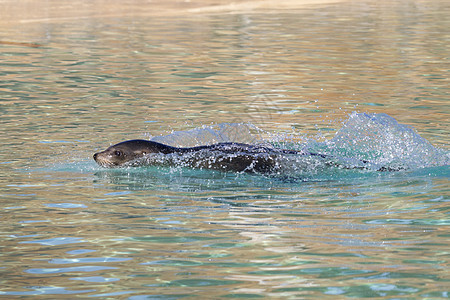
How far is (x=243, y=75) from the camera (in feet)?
54.2

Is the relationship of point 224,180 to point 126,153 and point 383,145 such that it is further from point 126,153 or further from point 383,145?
point 383,145

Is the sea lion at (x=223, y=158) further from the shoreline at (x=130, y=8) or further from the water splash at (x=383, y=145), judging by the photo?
the shoreline at (x=130, y=8)

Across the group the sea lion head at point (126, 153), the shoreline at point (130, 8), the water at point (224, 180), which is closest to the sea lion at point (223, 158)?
the sea lion head at point (126, 153)

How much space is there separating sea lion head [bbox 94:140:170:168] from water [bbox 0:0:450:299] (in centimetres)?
15

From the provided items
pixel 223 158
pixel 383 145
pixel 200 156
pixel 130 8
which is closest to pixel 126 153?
pixel 200 156

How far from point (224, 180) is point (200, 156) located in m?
0.60

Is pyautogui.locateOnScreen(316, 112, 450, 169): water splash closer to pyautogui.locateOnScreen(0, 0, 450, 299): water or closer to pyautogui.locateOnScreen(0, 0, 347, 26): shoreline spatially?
pyautogui.locateOnScreen(0, 0, 450, 299): water

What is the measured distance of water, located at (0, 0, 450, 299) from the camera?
16.8 feet

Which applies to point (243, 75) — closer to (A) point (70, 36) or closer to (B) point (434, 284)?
(A) point (70, 36)

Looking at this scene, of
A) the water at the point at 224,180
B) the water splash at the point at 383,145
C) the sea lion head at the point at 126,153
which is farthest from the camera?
the sea lion head at the point at 126,153

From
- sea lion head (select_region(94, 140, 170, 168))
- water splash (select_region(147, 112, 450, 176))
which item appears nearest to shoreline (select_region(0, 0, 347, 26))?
water splash (select_region(147, 112, 450, 176))

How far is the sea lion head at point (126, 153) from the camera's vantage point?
872 cm

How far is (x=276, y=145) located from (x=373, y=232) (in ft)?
13.0

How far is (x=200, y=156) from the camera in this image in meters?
8.59
